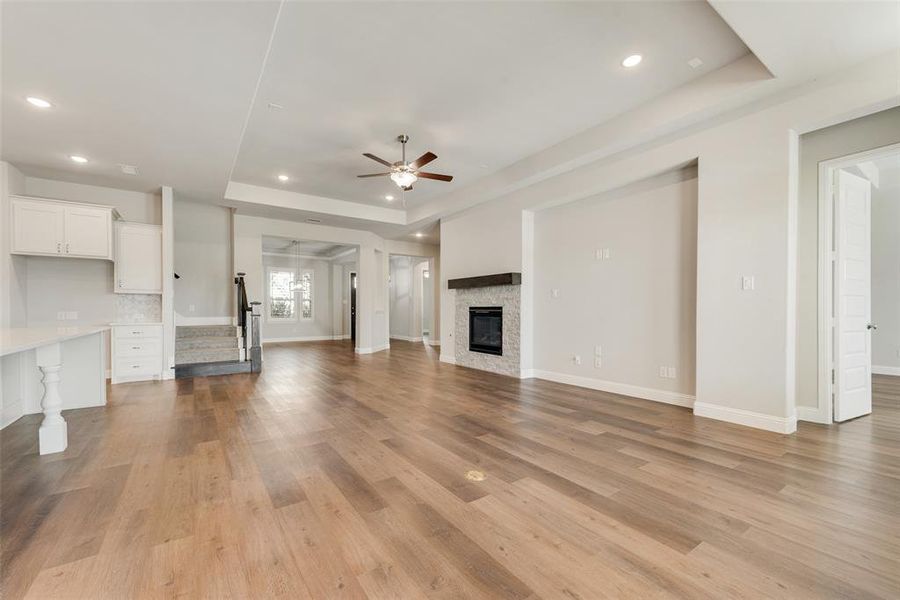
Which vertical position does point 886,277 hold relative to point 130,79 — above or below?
below

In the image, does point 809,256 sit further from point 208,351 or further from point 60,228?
point 60,228

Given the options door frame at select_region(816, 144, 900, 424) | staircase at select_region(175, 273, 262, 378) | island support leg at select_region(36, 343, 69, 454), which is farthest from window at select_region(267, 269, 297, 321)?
door frame at select_region(816, 144, 900, 424)

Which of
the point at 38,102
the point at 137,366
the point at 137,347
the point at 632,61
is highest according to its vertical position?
the point at 632,61

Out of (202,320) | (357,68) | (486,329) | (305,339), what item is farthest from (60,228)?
(305,339)

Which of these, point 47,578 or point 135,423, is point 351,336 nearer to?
point 135,423

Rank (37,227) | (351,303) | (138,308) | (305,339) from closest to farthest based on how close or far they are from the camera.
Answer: (37,227) → (138,308) → (305,339) → (351,303)

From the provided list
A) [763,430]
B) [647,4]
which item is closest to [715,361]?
[763,430]

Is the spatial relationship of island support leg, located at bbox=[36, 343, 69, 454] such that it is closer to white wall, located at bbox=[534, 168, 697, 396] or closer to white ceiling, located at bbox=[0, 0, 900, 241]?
white ceiling, located at bbox=[0, 0, 900, 241]

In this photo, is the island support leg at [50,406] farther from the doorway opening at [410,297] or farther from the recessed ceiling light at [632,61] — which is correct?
the doorway opening at [410,297]

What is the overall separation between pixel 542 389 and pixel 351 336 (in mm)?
8679

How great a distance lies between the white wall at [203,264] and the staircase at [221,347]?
0.37 m

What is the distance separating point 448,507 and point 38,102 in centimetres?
472

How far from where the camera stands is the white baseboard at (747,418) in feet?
10.7

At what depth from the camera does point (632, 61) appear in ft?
10.1
